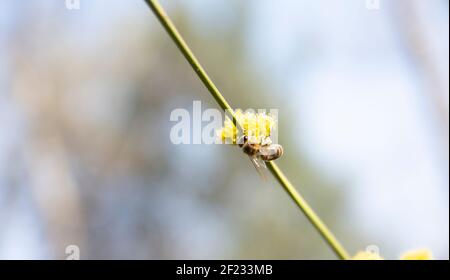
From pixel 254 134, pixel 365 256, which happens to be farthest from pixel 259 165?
pixel 365 256

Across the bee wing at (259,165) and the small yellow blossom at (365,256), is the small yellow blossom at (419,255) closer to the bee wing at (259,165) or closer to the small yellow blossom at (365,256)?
the small yellow blossom at (365,256)

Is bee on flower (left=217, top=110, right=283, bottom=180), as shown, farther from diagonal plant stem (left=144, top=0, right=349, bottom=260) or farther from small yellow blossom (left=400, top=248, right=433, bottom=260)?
small yellow blossom (left=400, top=248, right=433, bottom=260)

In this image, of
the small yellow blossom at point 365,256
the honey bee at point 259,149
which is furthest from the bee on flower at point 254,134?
the small yellow blossom at point 365,256

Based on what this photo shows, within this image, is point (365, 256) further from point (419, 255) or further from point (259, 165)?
point (259, 165)

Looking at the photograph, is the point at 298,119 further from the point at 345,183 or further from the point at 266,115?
the point at 266,115
